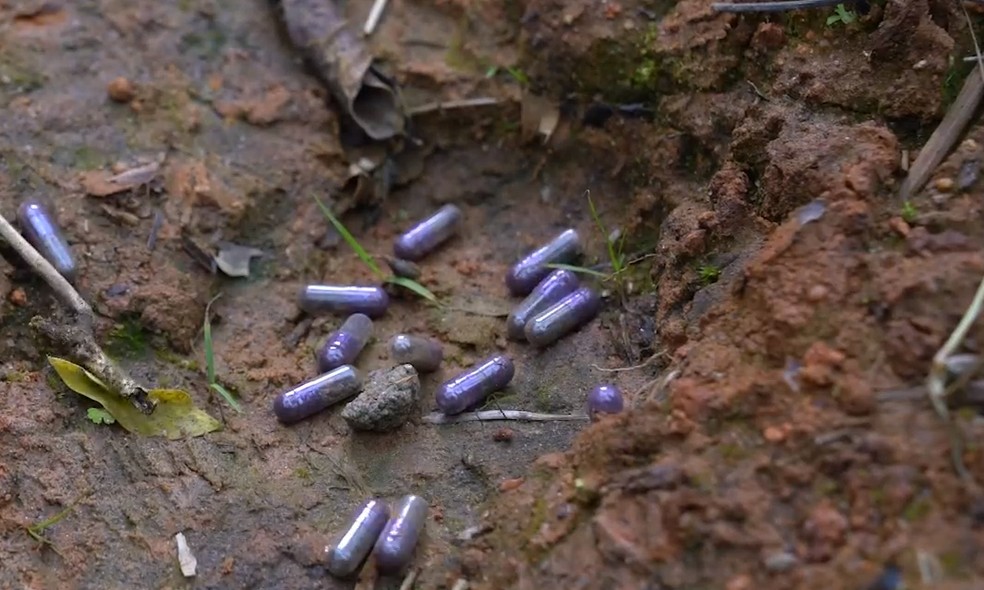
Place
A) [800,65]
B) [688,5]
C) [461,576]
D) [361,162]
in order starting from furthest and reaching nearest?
[361,162]
[688,5]
[800,65]
[461,576]

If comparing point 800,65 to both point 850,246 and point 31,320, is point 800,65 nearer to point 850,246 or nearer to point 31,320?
point 850,246

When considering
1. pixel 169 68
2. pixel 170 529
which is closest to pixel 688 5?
pixel 169 68

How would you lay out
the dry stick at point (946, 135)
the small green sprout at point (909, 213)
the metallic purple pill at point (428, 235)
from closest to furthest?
the small green sprout at point (909, 213) < the dry stick at point (946, 135) < the metallic purple pill at point (428, 235)

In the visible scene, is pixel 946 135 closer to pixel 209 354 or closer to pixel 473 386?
pixel 473 386

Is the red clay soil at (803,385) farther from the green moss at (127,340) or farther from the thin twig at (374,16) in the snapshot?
the thin twig at (374,16)

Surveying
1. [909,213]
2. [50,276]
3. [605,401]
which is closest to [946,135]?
[909,213]

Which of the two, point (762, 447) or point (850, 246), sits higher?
point (850, 246)

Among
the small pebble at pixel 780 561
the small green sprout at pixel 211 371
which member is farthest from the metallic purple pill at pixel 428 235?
the small pebble at pixel 780 561
